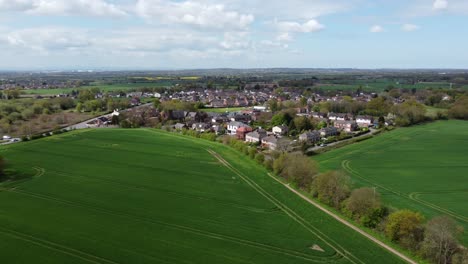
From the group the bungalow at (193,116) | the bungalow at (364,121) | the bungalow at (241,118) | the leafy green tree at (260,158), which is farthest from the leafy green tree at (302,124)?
the leafy green tree at (260,158)

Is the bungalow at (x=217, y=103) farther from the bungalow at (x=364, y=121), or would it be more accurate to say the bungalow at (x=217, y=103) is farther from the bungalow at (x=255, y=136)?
the bungalow at (x=255, y=136)

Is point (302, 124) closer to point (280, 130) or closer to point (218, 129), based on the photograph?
point (280, 130)

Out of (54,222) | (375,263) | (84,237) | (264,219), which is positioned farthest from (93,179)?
(375,263)

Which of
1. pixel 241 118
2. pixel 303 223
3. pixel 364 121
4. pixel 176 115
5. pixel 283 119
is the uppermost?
pixel 283 119

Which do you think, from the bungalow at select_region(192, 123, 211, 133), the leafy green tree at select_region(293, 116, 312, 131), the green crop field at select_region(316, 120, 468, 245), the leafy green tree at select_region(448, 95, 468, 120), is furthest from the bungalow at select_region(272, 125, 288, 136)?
the leafy green tree at select_region(448, 95, 468, 120)

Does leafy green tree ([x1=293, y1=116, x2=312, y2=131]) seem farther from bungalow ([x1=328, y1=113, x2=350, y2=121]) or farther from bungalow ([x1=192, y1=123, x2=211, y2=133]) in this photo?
bungalow ([x1=328, y1=113, x2=350, y2=121])

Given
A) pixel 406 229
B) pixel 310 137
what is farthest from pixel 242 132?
pixel 406 229
